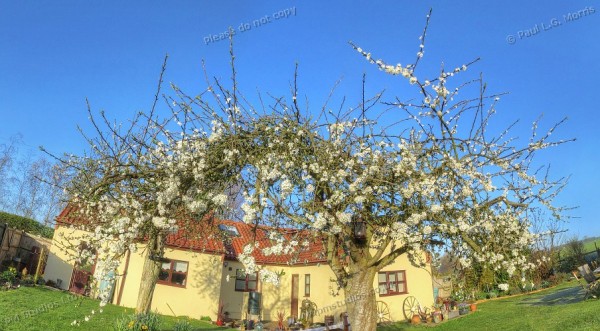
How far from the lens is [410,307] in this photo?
2142 cm

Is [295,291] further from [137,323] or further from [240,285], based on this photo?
[137,323]

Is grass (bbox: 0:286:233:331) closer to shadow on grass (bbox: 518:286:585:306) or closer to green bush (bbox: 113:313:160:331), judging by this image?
green bush (bbox: 113:313:160:331)

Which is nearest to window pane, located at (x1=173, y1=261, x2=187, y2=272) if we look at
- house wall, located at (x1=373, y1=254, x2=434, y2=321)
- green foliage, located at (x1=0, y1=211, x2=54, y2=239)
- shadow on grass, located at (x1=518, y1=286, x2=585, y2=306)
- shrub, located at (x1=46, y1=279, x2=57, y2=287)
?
shrub, located at (x1=46, y1=279, x2=57, y2=287)

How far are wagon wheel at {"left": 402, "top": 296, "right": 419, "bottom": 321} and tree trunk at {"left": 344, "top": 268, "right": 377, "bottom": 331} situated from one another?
15.8 meters

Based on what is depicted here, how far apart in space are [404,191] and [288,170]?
1.92 metres

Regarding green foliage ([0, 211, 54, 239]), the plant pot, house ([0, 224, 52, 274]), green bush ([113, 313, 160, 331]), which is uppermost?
green foliage ([0, 211, 54, 239])

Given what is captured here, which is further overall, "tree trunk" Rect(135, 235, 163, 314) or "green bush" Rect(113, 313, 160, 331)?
"tree trunk" Rect(135, 235, 163, 314)

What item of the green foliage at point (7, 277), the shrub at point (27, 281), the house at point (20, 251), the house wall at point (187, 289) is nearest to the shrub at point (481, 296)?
the house wall at point (187, 289)

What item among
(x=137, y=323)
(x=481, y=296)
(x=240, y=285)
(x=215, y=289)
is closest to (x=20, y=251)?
(x=215, y=289)

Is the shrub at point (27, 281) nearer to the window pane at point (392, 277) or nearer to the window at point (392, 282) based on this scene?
the window at point (392, 282)

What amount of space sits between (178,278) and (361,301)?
15518 millimetres

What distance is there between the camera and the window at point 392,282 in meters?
21.6

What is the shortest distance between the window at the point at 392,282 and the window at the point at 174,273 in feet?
33.7

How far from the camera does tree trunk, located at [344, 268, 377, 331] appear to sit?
22.4 ft
